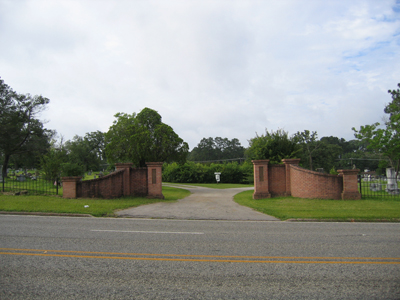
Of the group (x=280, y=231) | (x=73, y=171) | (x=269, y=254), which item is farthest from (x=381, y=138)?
(x=73, y=171)

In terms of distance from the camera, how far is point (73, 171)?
65.9 feet

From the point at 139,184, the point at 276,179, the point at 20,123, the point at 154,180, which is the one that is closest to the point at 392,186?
the point at 276,179

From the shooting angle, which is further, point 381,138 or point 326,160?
point 326,160

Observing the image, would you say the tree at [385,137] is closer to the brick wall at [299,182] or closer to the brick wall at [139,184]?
the brick wall at [299,182]

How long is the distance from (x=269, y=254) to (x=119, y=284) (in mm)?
3181

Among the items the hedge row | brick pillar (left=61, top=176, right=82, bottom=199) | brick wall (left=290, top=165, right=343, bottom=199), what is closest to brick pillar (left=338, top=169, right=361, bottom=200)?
brick wall (left=290, top=165, right=343, bottom=199)

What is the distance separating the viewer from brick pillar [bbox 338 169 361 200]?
1664 cm

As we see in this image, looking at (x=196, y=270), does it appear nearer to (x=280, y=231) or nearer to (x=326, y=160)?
(x=280, y=231)

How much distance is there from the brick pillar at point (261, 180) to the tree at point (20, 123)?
3317cm

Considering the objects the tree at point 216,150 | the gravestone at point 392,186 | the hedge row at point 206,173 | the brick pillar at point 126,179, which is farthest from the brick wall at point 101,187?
the tree at point 216,150

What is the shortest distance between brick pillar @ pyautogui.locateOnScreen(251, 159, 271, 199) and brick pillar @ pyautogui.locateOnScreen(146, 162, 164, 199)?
605cm

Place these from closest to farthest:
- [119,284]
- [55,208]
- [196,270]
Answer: [119,284]
[196,270]
[55,208]

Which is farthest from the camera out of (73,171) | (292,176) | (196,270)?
(73,171)

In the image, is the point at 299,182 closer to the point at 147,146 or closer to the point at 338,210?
the point at 338,210
